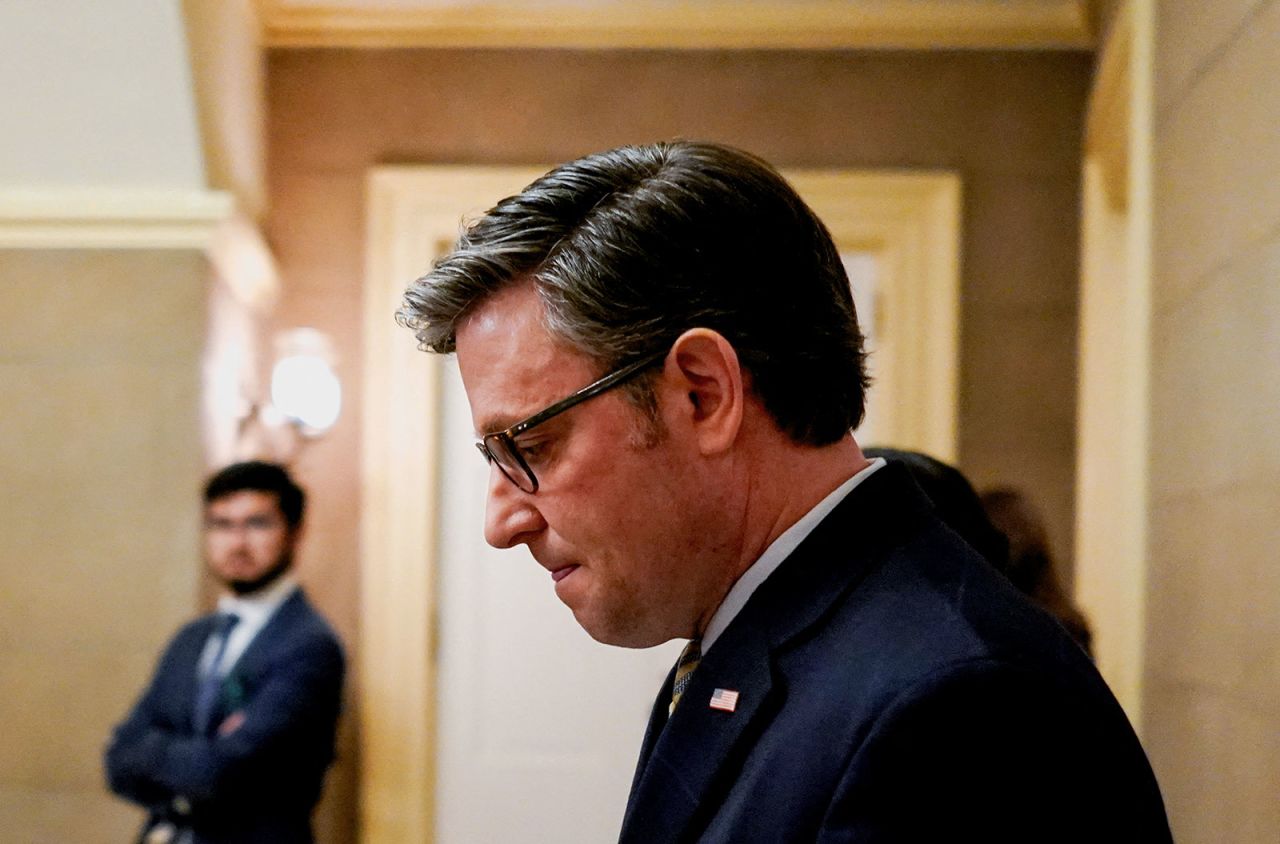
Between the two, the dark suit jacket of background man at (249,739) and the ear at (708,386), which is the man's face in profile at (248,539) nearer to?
the dark suit jacket of background man at (249,739)

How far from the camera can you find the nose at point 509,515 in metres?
1.09

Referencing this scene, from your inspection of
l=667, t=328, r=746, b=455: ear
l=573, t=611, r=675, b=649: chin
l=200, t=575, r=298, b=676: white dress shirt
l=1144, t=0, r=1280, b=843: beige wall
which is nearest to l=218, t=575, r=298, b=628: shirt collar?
l=200, t=575, r=298, b=676: white dress shirt

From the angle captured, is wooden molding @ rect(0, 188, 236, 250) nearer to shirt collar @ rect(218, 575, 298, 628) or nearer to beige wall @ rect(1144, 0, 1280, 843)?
shirt collar @ rect(218, 575, 298, 628)

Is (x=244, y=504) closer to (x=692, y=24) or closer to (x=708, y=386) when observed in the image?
(x=692, y=24)

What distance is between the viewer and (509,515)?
3.61 ft

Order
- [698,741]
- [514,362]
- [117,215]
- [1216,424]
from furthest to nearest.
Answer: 1. [117,215]
2. [1216,424]
3. [514,362]
4. [698,741]

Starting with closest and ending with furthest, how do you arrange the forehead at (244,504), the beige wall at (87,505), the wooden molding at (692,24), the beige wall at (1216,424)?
1. the beige wall at (1216,424)
2. the forehead at (244,504)
3. the beige wall at (87,505)
4. the wooden molding at (692,24)

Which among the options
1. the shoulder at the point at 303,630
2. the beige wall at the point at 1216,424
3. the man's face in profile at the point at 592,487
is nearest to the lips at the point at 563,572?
the man's face in profile at the point at 592,487

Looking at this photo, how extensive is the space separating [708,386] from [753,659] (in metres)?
0.21

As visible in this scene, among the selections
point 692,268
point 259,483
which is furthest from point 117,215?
point 692,268

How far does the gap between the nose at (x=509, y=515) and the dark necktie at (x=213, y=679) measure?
73.5 inches

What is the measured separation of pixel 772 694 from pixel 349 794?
328 centimetres

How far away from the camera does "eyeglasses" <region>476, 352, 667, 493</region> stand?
1.02 meters

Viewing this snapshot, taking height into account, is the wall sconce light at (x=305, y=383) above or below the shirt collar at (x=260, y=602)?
above
